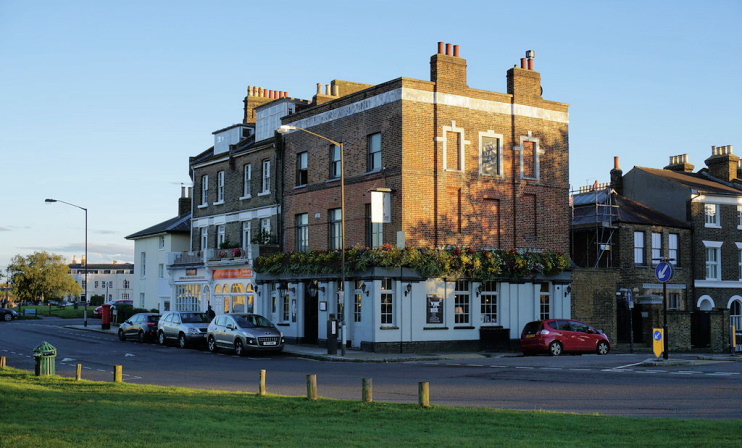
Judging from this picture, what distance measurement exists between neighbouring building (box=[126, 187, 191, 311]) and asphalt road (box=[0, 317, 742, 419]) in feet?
74.8

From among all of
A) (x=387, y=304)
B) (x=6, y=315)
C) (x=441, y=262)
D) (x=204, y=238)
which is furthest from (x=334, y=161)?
(x=6, y=315)

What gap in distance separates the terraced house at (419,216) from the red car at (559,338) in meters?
2.26

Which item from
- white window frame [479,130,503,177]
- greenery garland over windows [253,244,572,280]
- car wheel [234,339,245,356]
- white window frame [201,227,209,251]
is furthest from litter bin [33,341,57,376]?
white window frame [201,227,209,251]

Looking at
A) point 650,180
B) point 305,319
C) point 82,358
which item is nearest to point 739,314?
point 650,180

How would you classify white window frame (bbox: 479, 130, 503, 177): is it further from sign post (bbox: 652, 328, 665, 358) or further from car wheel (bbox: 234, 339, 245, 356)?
car wheel (bbox: 234, 339, 245, 356)

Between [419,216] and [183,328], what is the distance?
1135cm

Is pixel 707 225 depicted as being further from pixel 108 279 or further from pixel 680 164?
pixel 108 279

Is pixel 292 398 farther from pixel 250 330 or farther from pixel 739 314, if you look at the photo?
pixel 739 314

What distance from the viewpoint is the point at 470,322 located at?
33844mm

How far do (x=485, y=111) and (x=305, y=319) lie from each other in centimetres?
1208

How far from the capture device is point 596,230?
41125mm

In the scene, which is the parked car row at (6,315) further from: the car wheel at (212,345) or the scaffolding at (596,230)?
the scaffolding at (596,230)

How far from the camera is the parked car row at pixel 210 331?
30625mm

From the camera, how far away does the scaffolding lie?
42.1m
